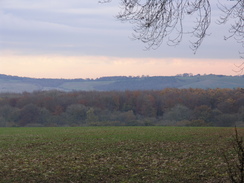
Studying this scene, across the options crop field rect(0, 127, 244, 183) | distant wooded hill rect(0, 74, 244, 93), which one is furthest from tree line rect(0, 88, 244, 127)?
crop field rect(0, 127, 244, 183)

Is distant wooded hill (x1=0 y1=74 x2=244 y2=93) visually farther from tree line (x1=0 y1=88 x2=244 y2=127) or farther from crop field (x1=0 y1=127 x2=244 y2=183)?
crop field (x1=0 y1=127 x2=244 y2=183)

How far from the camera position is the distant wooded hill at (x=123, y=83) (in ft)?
392

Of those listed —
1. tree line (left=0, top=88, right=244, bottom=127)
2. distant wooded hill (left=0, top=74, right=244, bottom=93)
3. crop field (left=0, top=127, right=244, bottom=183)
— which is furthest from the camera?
distant wooded hill (left=0, top=74, right=244, bottom=93)

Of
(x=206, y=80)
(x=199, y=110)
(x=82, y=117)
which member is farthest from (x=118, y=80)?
(x=199, y=110)

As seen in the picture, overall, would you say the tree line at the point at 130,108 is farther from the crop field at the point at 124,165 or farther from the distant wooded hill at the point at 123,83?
the crop field at the point at 124,165

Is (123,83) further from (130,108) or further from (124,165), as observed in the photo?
(124,165)

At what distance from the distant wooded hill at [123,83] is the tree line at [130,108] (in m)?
18.4

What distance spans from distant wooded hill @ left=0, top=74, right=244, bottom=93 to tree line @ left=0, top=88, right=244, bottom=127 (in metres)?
18.4

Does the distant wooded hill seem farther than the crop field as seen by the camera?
Yes

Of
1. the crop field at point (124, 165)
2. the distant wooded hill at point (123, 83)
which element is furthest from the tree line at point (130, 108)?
the crop field at point (124, 165)

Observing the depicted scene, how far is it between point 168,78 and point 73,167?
413 feet

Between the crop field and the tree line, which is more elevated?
the crop field

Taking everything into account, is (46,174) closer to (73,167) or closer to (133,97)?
(73,167)

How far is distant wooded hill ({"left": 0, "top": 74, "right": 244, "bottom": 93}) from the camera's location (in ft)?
392
